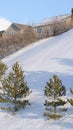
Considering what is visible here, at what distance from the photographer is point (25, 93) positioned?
24.9 m

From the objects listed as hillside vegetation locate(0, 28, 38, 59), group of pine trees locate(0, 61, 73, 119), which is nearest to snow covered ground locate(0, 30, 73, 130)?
group of pine trees locate(0, 61, 73, 119)

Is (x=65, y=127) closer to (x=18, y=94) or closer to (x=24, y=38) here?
(x=18, y=94)

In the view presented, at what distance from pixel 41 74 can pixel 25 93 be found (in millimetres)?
6009

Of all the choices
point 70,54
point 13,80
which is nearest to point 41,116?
point 13,80

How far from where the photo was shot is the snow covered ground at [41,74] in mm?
21828

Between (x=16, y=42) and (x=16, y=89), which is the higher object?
(x=16, y=42)

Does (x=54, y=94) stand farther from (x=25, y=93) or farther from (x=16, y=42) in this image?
(x=16, y=42)

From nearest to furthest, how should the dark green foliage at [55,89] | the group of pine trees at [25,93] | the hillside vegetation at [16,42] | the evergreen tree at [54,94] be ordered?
1. the evergreen tree at [54,94]
2. the group of pine trees at [25,93]
3. the dark green foliage at [55,89]
4. the hillside vegetation at [16,42]

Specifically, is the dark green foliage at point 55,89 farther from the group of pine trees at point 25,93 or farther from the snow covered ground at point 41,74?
the snow covered ground at point 41,74

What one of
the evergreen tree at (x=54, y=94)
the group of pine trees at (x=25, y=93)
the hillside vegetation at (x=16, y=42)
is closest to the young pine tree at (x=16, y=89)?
the group of pine trees at (x=25, y=93)

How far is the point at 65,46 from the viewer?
39.1 m

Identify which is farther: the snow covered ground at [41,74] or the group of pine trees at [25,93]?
the group of pine trees at [25,93]

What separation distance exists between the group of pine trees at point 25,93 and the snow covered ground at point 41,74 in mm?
518

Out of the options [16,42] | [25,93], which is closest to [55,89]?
[25,93]
